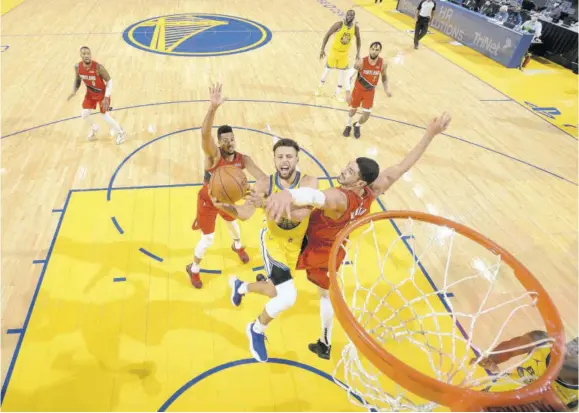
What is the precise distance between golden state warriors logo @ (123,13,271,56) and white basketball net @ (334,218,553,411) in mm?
8027

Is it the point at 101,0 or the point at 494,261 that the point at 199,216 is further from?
the point at 101,0

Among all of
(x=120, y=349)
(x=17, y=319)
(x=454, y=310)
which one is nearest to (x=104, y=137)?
(x=17, y=319)

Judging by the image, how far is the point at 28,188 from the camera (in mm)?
5492

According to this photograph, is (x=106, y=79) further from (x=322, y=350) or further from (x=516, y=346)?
(x=516, y=346)

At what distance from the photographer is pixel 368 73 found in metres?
6.41

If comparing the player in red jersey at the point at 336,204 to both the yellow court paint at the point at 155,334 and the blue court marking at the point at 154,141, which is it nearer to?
the yellow court paint at the point at 155,334

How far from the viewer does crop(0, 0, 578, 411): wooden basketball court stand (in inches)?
137

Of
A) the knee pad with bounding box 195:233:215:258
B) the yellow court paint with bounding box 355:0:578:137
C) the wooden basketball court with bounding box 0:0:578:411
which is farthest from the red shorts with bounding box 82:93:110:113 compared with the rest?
the yellow court paint with bounding box 355:0:578:137

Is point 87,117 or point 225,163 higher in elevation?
point 225,163

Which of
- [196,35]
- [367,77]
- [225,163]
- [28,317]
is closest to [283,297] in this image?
[225,163]

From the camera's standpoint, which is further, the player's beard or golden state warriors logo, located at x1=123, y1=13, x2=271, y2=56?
golden state warriors logo, located at x1=123, y1=13, x2=271, y2=56

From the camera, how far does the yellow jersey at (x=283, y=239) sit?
299cm

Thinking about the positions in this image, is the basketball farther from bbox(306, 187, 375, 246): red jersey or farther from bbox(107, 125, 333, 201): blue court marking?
bbox(107, 125, 333, 201): blue court marking

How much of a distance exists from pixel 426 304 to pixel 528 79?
862 centimetres
